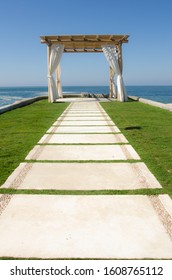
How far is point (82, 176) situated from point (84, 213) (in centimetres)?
109

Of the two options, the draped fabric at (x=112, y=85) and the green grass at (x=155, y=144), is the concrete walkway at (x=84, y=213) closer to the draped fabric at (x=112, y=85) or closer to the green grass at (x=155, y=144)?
the green grass at (x=155, y=144)

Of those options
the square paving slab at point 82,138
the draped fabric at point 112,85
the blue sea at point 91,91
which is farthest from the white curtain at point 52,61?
the square paving slab at point 82,138

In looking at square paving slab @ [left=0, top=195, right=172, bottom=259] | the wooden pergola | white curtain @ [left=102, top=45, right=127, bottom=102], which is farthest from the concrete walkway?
the wooden pergola

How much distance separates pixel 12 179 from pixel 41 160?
963 millimetres

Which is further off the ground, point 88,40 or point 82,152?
point 88,40

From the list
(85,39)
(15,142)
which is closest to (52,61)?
(85,39)

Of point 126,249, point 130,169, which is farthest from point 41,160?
point 126,249

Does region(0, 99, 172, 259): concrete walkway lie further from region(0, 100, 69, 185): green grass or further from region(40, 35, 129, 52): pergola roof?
region(40, 35, 129, 52): pergola roof

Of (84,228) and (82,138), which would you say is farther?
(82,138)

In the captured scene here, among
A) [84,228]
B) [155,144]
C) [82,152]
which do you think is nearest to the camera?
[84,228]

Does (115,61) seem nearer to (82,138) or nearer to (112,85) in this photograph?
(112,85)

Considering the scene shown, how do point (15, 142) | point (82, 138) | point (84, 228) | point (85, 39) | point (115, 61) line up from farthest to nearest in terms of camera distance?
1. point (115, 61)
2. point (85, 39)
3. point (82, 138)
4. point (15, 142)
5. point (84, 228)

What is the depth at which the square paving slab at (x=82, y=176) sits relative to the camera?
359cm

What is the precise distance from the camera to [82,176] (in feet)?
13.0
